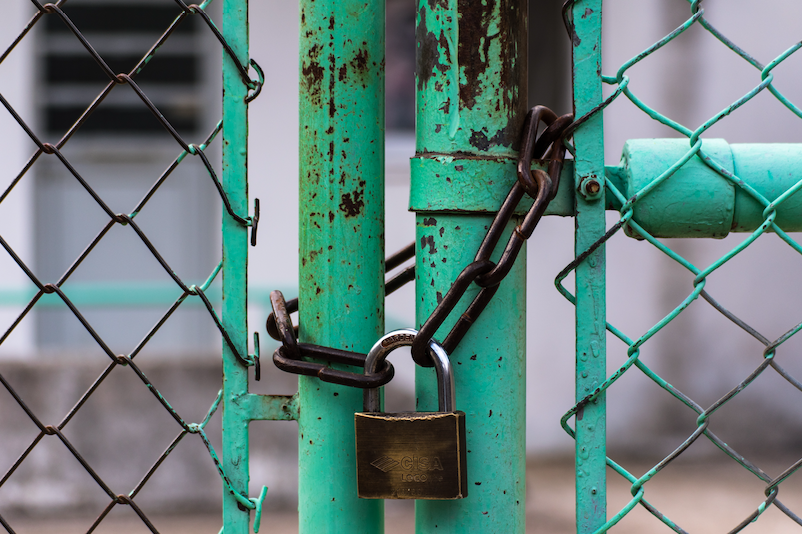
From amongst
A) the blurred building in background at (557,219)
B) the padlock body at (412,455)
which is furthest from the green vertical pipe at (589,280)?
the blurred building in background at (557,219)

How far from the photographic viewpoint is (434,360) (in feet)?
2.29

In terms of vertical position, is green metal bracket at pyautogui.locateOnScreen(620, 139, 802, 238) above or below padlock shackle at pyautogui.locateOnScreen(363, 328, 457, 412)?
above

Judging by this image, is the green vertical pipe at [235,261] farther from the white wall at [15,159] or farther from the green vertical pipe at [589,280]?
the white wall at [15,159]

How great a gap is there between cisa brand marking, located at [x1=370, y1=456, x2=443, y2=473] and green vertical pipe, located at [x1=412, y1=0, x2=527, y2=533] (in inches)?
2.0

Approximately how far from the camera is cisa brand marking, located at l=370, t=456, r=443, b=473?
698mm

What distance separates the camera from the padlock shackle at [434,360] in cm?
70

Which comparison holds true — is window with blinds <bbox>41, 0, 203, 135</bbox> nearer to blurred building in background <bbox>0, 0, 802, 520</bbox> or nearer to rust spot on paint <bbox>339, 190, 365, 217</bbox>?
blurred building in background <bbox>0, 0, 802, 520</bbox>

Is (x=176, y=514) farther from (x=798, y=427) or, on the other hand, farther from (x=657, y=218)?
(x=798, y=427)

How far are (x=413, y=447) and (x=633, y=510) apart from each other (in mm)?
3549

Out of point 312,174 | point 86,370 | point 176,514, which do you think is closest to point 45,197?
point 86,370

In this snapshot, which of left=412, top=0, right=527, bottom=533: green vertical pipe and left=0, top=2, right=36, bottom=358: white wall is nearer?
left=412, top=0, right=527, bottom=533: green vertical pipe

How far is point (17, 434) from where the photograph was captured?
358 centimetres

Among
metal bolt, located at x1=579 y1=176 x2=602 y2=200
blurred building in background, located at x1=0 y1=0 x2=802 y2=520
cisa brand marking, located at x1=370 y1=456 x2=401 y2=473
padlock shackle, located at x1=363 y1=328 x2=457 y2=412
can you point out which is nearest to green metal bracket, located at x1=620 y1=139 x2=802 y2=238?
metal bolt, located at x1=579 y1=176 x2=602 y2=200

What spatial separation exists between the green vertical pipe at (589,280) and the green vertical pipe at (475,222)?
62mm
